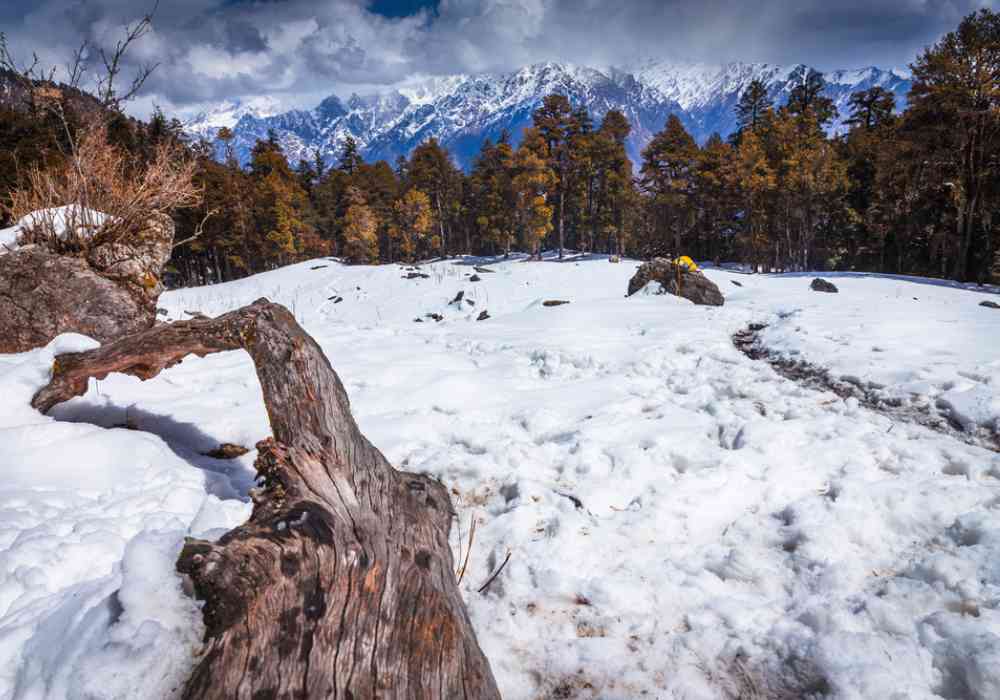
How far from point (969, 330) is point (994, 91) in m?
19.0

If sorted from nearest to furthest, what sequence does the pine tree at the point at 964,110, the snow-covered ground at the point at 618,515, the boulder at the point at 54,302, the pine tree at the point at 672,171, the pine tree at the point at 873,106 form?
the snow-covered ground at the point at 618,515 < the boulder at the point at 54,302 < the pine tree at the point at 964,110 < the pine tree at the point at 873,106 < the pine tree at the point at 672,171

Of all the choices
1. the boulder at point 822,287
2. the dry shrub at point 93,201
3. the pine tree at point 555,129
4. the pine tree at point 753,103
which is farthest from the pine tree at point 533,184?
the dry shrub at point 93,201

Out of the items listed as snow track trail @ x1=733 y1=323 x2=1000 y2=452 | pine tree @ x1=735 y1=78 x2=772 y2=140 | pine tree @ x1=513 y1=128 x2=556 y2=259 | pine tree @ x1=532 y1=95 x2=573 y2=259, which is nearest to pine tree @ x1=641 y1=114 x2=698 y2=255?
pine tree @ x1=532 y1=95 x2=573 y2=259

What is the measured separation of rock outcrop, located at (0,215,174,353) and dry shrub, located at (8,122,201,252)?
188 millimetres

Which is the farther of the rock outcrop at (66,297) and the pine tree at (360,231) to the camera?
the pine tree at (360,231)

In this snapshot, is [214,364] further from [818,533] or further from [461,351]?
[818,533]

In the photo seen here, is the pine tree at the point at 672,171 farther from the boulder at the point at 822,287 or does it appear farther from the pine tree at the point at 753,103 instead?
the boulder at the point at 822,287

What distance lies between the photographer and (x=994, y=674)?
1.51m

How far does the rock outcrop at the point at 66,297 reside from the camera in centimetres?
439

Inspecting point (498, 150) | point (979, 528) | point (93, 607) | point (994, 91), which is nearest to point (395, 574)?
point (93, 607)

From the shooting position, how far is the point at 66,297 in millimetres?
4547

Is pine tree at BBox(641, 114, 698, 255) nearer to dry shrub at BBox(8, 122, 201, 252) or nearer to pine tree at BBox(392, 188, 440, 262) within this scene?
pine tree at BBox(392, 188, 440, 262)

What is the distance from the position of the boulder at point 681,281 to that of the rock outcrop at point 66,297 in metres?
9.68

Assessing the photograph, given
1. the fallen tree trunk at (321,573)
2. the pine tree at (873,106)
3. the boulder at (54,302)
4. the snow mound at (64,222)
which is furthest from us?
the pine tree at (873,106)
